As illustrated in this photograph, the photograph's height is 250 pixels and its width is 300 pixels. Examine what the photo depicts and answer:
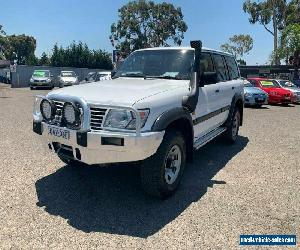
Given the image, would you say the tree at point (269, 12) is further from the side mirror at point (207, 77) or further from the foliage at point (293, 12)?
the side mirror at point (207, 77)

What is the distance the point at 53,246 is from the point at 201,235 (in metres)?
1.48

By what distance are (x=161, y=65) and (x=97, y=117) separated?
202cm

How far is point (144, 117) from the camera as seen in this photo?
12.8 feet

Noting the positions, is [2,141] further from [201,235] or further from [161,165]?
[201,235]

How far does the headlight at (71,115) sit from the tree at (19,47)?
9647 cm

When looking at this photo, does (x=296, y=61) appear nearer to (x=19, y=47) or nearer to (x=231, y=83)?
(x=231, y=83)

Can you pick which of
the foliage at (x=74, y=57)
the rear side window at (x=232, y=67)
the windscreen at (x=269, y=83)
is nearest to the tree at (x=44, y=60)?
the foliage at (x=74, y=57)

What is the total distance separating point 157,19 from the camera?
53.9 metres

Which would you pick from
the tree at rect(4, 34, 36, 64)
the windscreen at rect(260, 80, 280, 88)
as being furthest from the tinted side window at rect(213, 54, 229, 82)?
the tree at rect(4, 34, 36, 64)

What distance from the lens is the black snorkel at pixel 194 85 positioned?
4729mm

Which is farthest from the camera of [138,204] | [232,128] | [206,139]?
[232,128]

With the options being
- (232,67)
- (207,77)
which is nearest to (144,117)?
(207,77)

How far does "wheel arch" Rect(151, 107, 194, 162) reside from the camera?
4.02 meters

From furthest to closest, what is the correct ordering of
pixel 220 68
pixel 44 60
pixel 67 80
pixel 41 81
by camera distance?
pixel 44 60 → pixel 67 80 → pixel 41 81 → pixel 220 68
